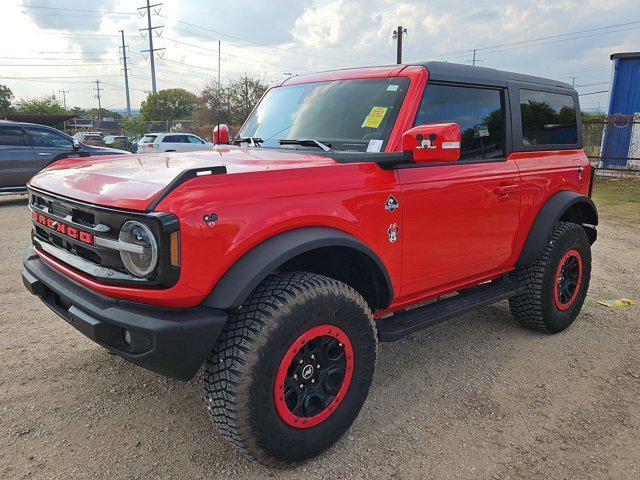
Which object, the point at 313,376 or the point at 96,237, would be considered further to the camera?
the point at 313,376

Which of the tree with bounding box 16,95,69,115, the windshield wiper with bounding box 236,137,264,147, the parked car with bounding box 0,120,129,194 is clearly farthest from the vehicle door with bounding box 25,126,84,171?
the tree with bounding box 16,95,69,115

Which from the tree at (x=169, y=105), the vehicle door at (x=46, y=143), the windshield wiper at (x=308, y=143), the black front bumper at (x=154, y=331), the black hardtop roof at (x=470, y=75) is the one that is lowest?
the black front bumper at (x=154, y=331)

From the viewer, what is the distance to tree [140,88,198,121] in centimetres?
6638

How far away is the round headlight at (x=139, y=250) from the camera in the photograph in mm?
2004

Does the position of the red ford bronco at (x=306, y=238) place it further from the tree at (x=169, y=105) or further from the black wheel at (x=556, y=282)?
the tree at (x=169, y=105)

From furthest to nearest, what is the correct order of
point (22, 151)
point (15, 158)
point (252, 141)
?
point (22, 151), point (15, 158), point (252, 141)

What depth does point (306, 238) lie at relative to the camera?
7.52 ft

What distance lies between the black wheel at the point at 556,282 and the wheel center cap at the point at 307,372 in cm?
224

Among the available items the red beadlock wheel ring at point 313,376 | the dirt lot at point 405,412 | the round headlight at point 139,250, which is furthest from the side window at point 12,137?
the red beadlock wheel ring at point 313,376

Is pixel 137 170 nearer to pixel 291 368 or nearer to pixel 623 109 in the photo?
pixel 291 368

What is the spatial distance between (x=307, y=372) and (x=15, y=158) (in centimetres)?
975

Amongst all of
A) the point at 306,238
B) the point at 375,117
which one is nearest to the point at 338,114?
the point at 375,117

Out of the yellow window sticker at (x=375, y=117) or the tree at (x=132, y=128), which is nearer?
the yellow window sticker at (x=375, y=117)

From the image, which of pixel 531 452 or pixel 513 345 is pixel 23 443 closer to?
pixel 531 452
